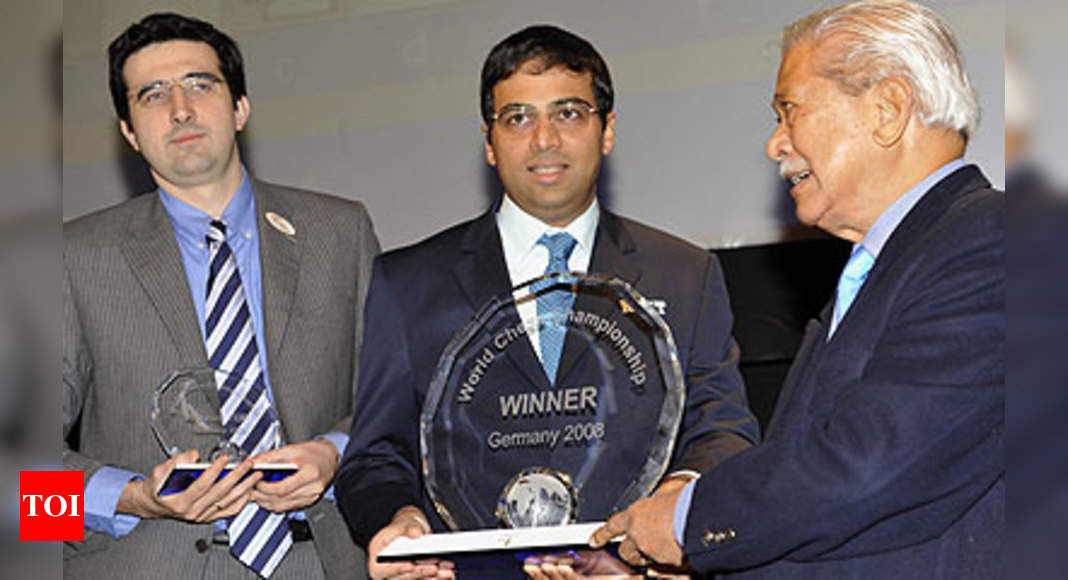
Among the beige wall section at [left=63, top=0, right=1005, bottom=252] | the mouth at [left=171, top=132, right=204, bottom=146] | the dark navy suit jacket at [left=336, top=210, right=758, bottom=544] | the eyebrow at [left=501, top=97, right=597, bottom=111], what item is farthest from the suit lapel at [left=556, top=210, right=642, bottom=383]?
the beige wall section at [left=63, top=0, right=1005, bottom=252]

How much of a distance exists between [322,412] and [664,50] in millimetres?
2298

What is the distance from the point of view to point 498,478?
105 inches

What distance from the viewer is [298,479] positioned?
119 inches

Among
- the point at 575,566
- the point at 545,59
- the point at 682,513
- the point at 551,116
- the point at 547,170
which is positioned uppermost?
the point at 545,59

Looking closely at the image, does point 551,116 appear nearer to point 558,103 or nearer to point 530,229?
point 558,103

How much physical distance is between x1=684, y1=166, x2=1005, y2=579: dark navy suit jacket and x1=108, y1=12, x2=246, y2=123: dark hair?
178 cm

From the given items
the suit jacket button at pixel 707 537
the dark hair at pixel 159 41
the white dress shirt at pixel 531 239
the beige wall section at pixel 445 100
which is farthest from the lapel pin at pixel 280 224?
the beige wall section at pixel 445 100

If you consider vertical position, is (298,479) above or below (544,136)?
below

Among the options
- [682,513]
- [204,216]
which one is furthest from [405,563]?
[204,216]

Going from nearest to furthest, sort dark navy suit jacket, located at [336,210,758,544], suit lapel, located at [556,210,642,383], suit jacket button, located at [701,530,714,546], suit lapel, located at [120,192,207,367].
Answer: suit jacket button, located at [701,530,714,546] < dark navy suit jacket, located at [336,210,758,544] < suit lapel, located at [556,210,642,383] < suit lapel, located at [120,192,207,367]

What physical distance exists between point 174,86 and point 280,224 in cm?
40

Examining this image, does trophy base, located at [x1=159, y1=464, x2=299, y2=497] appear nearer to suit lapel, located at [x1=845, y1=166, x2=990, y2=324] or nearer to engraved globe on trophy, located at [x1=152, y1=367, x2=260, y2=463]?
engraved globe on trophy, located at [x1=152, y1=367, x2=260, y2=463]

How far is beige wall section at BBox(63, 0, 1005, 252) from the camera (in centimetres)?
502

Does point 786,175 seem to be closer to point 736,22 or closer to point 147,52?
point 147,52
